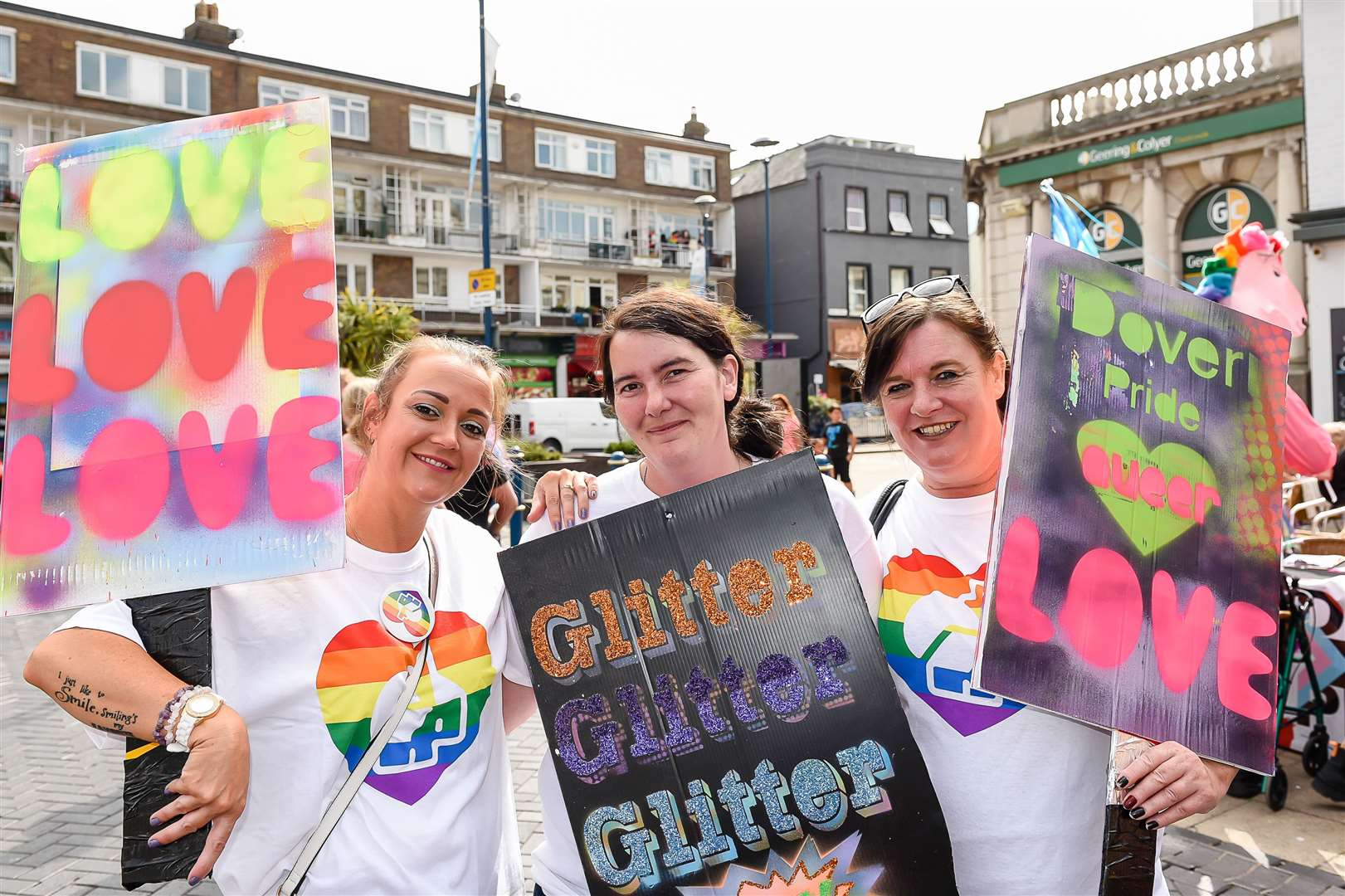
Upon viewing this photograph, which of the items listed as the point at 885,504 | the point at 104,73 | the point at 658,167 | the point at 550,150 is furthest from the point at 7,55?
the point at 885,504

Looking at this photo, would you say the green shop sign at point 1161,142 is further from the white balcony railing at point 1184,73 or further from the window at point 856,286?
the window at point 856,286

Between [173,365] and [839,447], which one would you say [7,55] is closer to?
[839,447]

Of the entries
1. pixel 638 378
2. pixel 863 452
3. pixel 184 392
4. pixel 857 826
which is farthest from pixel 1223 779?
pixel 863 452

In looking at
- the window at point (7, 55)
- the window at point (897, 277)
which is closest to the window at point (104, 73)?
the window at point (7, 55)

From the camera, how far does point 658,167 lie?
128 ft

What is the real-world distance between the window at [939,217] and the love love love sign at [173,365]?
41886mm

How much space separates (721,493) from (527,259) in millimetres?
34690

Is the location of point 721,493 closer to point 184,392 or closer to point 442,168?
point 184,392

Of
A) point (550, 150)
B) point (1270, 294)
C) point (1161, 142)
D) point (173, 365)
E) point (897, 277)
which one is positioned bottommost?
point (173, 365)

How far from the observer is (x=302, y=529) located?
5.84ft

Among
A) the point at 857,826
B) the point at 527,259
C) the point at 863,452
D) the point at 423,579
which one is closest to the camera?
the point at 857,826

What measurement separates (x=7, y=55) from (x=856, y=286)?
97.4 ft

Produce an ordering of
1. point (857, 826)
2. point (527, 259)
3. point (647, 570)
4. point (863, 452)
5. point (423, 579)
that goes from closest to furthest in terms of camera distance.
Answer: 1. point (857, 826)
2. point (647, 570)
3. point (423, 579)
4. point (863, 452)
5. point (527, 259)

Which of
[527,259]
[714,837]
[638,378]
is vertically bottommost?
[714,837]
